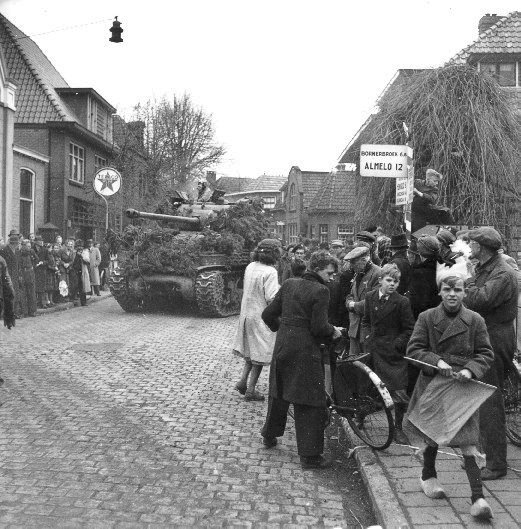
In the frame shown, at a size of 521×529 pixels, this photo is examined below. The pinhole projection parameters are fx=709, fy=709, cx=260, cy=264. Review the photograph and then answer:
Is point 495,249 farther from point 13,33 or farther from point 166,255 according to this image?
point 13,33

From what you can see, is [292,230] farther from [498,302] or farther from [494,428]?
[494,428]

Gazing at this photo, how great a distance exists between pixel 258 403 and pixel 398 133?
4.49 m

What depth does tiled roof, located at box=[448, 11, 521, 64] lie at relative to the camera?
17938 mm

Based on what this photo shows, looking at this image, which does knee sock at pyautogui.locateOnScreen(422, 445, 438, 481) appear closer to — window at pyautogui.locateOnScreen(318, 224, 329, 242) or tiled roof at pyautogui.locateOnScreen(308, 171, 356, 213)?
tiled roof at pyautogui.locateOnScreen(308, 171, 356, 213)

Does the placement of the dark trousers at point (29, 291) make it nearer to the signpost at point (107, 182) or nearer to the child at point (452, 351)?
the signpost at point (107, 182)

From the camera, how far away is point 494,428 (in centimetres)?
478

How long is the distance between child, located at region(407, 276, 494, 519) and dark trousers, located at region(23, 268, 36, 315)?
11791 millimetres

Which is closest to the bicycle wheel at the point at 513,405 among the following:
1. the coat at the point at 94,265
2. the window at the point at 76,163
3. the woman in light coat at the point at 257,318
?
the woman in light coat at the point at 257,318

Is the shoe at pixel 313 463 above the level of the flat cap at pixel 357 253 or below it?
below

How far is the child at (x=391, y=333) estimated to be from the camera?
5.67 meters

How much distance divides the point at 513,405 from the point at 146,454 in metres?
2.84

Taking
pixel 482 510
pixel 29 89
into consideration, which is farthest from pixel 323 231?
pixel 482 510

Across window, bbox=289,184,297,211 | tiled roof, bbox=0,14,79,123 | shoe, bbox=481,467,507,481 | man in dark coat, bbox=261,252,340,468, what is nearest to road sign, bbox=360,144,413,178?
man in dark coat, bbox=261,252,340,468

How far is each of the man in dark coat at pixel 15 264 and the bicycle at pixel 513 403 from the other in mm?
11214
